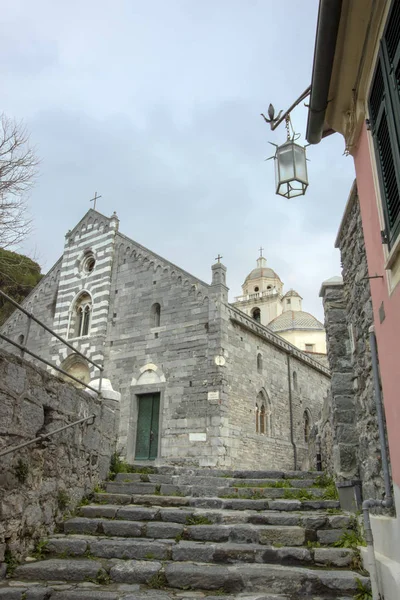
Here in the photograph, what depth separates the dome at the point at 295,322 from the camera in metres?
41.4

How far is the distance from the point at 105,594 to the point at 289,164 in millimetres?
4779

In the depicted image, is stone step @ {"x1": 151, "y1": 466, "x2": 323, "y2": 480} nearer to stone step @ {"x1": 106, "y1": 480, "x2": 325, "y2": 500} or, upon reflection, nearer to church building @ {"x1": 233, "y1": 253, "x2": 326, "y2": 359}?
stone step @ {"x1": 106, "y1": 480, "x2": 325, "y2": 500}

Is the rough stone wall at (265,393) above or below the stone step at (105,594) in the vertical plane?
above

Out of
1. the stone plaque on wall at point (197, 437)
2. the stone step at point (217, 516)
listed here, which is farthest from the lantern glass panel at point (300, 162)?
the stone plaque on wall at point (197, 437)

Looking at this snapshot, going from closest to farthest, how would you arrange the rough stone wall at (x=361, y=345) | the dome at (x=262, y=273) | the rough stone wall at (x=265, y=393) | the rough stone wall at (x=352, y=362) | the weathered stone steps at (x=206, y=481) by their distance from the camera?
the rough stone wall at (x=361, y=345)
the rough stone wall at (x=352, y=362)
the weathered stone steps at (x=206, y=481)
the rough stone wall at (x=265, y=393)
the dome at (x=262, y=273)

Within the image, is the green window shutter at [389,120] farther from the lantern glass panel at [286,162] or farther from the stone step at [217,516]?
the stone step at [217,516]

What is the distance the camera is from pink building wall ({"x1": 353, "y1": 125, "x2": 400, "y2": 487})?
3674mm

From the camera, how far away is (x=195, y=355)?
1594cm

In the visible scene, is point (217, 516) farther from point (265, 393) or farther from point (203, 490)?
point (265, 393)

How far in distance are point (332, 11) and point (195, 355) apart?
12782mm

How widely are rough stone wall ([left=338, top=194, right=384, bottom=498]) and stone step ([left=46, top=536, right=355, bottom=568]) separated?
0.83 m

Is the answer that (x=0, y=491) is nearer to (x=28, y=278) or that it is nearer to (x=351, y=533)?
(x=351, y=533)

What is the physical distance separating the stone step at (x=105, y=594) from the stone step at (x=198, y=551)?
654 millimetres

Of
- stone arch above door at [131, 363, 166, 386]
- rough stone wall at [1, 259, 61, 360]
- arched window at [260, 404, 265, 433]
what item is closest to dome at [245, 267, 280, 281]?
rough stone wall at [1, 259, 61, 360]
